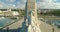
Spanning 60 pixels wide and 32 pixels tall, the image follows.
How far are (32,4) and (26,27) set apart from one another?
99.2 inches

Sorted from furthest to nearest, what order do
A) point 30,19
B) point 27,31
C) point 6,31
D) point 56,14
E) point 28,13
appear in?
point 56,14
point 6,31
point 28,13
point 30,19
point 27,31

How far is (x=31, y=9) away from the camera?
44.4ft

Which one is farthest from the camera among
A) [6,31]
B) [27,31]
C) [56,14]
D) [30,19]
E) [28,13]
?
[56,14]

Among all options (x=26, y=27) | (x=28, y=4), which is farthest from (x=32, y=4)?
(x=26, y=27)

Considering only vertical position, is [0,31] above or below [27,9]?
below

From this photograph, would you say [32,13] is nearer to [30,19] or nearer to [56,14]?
[30,19]

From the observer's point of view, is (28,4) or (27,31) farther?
(28,4)

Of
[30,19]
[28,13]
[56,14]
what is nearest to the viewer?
[30,19]

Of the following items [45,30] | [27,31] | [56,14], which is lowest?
[56,14]

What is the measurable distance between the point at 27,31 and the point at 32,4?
281 centimetres

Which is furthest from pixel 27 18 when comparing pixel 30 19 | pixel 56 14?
pixel 56 14

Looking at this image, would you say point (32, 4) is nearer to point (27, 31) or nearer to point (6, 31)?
point (27, 31)

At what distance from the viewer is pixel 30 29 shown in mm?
11648

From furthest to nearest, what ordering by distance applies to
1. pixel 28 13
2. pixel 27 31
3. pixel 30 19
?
pixel 28 13
pixel 30 19
pixel 27 31
